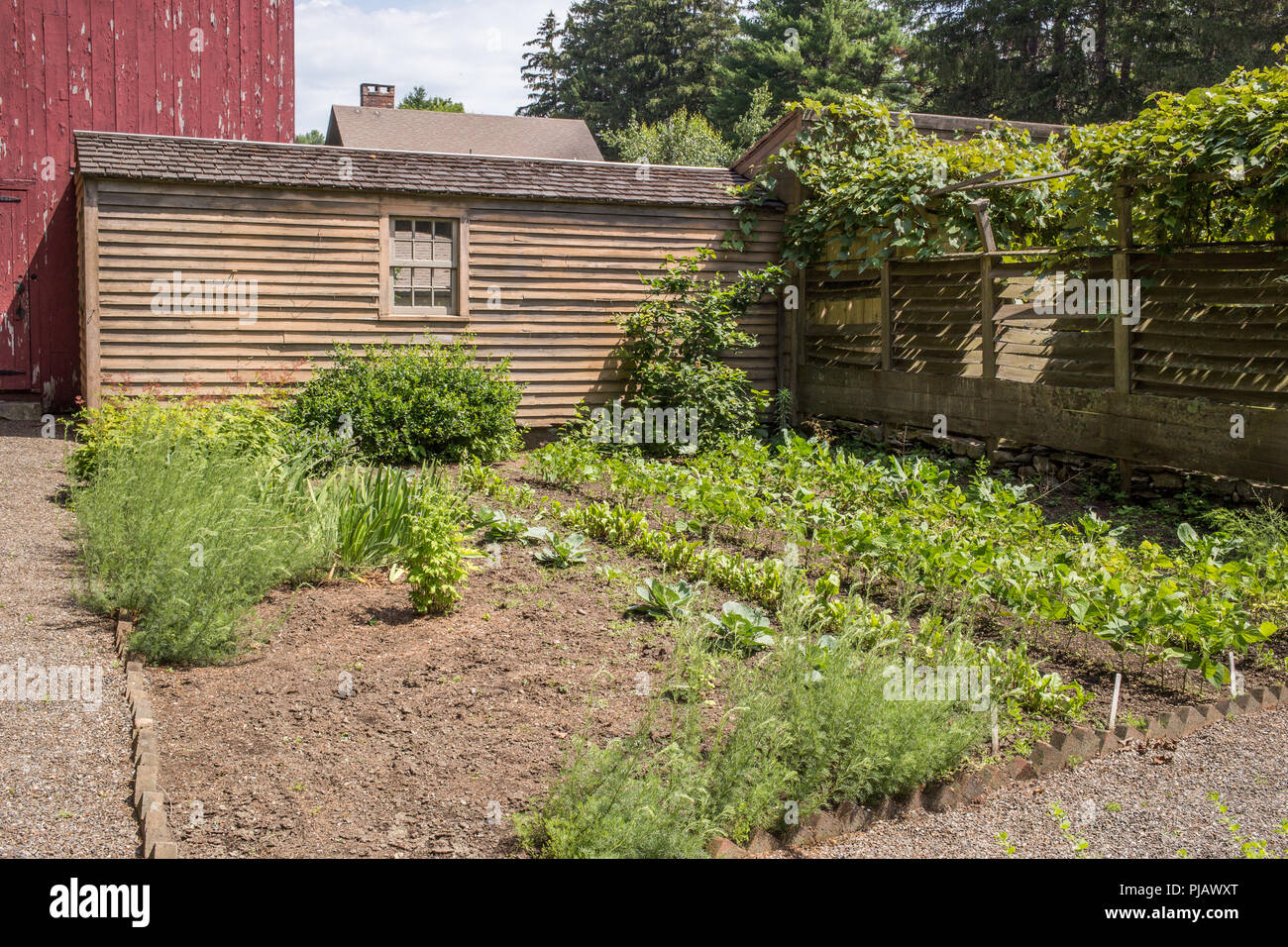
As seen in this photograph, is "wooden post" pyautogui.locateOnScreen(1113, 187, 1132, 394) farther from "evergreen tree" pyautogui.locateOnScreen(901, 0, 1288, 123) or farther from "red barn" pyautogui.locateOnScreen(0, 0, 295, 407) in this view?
"evergreen tree" pyautogui.locateOnScreen(901, 0, 1288, 123)

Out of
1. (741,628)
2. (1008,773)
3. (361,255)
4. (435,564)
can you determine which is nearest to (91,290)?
(361,255)

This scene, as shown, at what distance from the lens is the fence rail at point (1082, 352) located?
790 centimetres

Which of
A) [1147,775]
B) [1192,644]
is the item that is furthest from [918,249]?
[1147,775]

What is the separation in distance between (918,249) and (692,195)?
2912 mm

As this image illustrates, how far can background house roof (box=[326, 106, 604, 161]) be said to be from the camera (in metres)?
24.0

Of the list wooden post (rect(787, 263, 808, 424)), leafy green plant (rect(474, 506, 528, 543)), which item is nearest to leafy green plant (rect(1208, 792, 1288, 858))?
leafy green plant (rect(474, 506, 528, 543))

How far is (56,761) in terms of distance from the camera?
3803 mm

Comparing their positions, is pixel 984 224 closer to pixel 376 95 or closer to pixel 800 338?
pixel 800 338

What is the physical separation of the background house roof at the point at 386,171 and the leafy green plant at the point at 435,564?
21.7 feet

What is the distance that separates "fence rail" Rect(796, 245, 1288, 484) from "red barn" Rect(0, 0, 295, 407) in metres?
8.33

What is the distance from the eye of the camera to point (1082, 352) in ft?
30.9

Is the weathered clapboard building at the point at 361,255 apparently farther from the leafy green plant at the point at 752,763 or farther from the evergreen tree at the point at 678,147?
the evergreen tree at the point at 678,147

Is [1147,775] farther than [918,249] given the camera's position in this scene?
No
